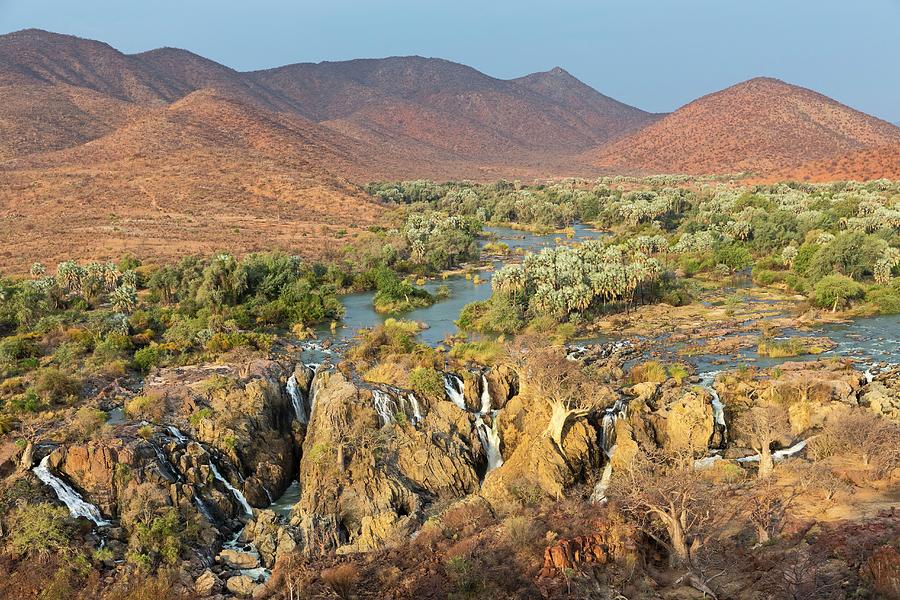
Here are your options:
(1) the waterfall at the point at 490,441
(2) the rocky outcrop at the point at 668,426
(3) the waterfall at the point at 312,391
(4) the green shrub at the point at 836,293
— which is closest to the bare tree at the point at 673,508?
(2) the rocky outcrop at the point at 668,426

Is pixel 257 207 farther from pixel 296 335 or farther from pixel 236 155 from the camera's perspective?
pixel 296 335

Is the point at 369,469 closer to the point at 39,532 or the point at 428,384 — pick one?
the point at 428,384

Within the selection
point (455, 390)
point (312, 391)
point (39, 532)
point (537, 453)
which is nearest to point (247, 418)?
point (312, 391)

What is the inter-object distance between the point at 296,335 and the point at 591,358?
2016 cm

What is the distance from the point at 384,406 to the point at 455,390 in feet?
13.9

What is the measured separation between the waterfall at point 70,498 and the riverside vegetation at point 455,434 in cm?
7

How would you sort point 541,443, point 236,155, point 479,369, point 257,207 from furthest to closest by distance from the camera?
1. point 236,155
2. point 257,207
3. point 479,369
4. point 541,443

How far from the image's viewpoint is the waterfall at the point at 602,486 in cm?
2620

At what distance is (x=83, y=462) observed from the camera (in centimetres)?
2672

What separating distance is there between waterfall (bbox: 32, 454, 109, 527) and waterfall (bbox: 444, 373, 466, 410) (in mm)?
15880

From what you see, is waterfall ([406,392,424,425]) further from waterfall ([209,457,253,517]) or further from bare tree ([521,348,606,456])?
waterfall ([209,457,253,517])

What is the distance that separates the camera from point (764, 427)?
93.9ft

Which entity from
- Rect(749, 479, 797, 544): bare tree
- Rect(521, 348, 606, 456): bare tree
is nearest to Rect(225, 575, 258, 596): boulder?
Rect(521, 348, 606, 456): bare tree

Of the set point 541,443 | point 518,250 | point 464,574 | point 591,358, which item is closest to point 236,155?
point 518,250
